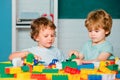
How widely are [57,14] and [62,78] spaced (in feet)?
6.80

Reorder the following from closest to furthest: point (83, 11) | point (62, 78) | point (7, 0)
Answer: point (62, 78)
point (7, 0)
point (83, 11)

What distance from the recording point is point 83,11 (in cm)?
328

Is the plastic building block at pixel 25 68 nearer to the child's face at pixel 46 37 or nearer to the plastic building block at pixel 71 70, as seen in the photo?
the plastic building block at pixel 71 70

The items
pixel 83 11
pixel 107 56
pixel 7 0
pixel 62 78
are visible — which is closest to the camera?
pixel 62 78

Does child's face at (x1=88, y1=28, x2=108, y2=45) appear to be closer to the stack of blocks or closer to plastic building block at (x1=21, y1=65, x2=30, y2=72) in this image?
the stack of blocks

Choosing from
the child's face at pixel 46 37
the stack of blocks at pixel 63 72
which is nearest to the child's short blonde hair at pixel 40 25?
the child's face at pixel 46 37

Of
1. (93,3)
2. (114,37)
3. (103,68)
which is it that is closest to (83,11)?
(93,3)

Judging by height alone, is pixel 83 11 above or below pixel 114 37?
above

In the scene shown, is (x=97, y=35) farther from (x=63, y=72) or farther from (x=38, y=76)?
(x=38, y=76)

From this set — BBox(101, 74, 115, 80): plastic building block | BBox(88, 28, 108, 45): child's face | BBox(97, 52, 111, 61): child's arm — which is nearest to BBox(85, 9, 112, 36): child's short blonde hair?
BBox(88, 28, 108, 45): child's face

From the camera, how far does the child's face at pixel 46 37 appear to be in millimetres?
1780

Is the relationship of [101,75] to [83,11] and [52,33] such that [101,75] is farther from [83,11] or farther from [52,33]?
[83,11]

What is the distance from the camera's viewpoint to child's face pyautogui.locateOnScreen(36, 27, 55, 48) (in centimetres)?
178

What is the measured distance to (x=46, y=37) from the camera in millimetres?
1792
